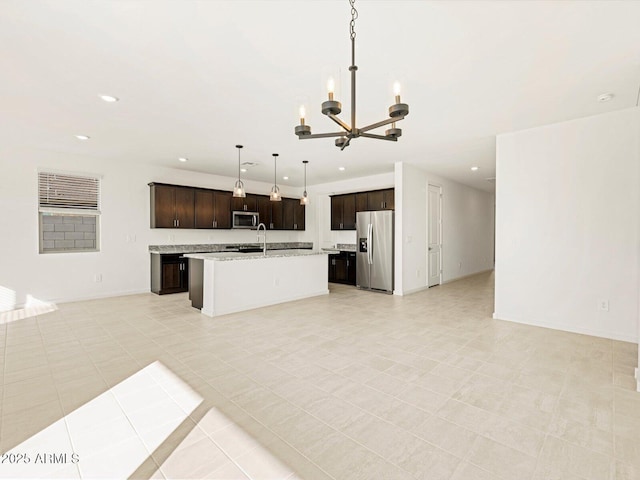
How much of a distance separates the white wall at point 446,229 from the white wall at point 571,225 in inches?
77.0

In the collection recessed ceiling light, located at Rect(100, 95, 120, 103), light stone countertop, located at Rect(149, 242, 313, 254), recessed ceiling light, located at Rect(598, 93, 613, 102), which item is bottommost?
light stone countertop, located at Rect(149, 242, 313, 254)

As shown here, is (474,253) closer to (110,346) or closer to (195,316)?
(195,316)

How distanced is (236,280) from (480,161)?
4.90 meters

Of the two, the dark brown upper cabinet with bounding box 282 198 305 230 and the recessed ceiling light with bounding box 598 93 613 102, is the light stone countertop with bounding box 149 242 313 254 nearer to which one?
the dark brown upper cabinet with bounding box 282 198 305 230

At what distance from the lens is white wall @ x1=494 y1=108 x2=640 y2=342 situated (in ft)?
11.6

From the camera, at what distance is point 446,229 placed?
7.55m

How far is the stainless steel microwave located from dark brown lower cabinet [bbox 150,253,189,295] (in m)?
1.52

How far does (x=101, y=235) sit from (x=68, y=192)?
2.92 feet

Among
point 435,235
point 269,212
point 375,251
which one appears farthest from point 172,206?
point 435,235

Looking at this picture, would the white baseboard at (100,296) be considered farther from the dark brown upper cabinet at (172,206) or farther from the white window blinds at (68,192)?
the white window blinds at (68,192)

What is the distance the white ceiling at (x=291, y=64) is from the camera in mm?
1993

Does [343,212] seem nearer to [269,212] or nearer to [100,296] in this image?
[269,212]

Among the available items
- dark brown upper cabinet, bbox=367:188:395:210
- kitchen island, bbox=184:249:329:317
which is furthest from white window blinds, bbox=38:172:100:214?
dark brown upper cabinet, bbox=367:188:395:210

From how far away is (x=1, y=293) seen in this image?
15.9ft
